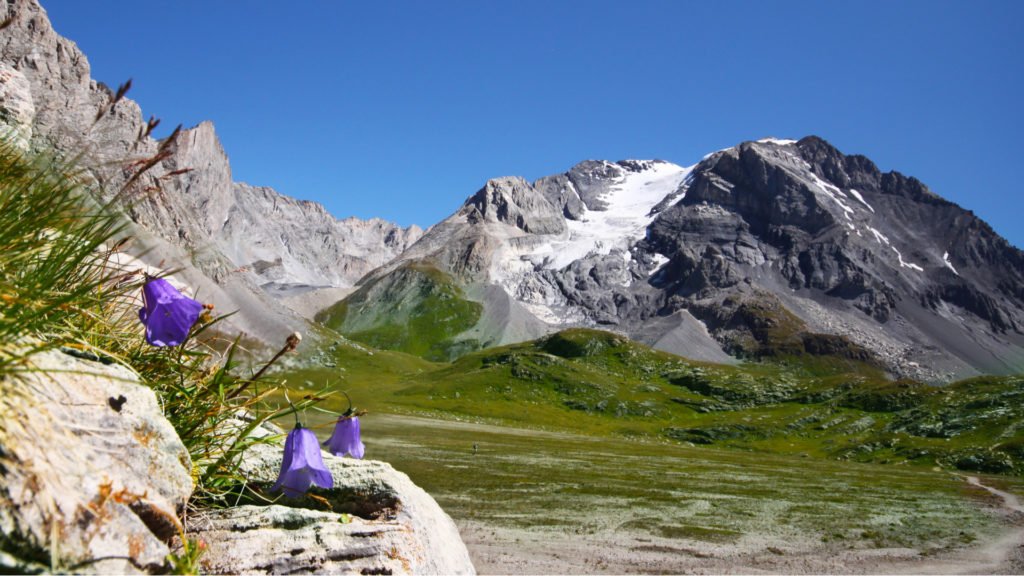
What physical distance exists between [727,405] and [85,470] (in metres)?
180

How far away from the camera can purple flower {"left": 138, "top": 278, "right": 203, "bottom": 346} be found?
153 inches

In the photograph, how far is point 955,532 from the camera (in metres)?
42.2

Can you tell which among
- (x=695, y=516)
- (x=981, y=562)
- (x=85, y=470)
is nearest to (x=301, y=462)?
(x=85, y=470)

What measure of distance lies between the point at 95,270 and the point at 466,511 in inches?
1361

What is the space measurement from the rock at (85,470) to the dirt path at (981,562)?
116ft

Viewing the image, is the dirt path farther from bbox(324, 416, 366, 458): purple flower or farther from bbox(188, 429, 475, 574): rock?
bbox(324, 416, 366, 458): purple flower

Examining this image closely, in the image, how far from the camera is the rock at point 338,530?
450 cm

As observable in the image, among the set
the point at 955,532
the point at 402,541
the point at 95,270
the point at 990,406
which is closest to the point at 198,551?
the point at 402,541

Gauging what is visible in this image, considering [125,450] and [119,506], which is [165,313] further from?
[119,506]

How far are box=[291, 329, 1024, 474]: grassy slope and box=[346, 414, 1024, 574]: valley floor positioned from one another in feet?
145

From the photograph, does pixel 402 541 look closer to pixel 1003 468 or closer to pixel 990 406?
pixel 1003 468

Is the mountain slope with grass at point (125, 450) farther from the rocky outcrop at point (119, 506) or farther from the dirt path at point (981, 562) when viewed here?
the dirt path at point (981, 562)

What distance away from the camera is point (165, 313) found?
12.9ft

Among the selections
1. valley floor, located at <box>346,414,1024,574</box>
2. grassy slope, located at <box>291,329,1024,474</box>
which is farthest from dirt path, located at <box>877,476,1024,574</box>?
grassy slope, located at <box>291,329,1024,474</box>
